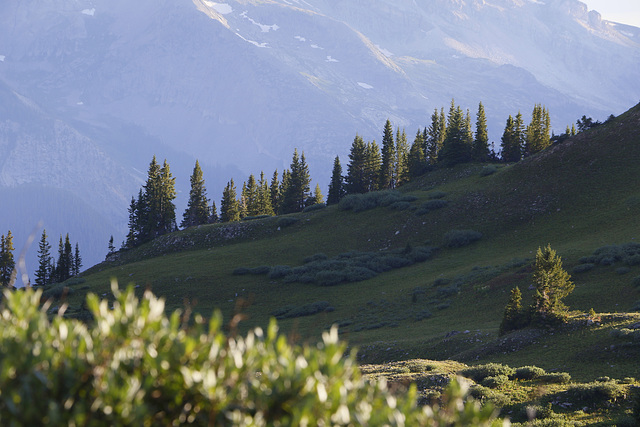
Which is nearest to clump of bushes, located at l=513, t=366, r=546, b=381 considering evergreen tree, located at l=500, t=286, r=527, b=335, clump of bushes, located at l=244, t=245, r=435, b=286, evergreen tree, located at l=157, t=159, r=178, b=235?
evergreen tree, located at l=500, t=286, r=527, b=335

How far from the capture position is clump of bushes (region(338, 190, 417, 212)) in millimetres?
81750

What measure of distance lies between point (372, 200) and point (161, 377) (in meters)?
78.7

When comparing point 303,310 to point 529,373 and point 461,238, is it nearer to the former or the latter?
point 461,238

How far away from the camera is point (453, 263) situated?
58125 millimetres

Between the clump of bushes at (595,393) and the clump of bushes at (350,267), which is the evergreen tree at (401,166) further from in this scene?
the clump of bushes at (595,393)

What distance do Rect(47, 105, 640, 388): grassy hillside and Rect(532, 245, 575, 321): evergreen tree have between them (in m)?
1.12

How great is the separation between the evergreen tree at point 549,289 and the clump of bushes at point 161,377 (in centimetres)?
2530

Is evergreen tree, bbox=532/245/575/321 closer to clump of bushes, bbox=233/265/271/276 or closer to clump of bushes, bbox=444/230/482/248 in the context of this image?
clump of bushes, bbox=444/230/482/248

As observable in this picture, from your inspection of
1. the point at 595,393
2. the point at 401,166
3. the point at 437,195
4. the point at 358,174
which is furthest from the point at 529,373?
the point at 401,166

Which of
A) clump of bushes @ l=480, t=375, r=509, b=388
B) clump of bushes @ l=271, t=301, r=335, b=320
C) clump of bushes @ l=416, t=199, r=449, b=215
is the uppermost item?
clump of bushes @ l=416, t=199, r=449, b=215

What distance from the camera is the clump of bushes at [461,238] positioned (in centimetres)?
6331

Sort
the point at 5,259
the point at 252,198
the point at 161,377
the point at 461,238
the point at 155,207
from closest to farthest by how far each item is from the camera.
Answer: the point at 161,377
the point at 461,238
the point at 5,259
the point at 155,207
the point at 252,198

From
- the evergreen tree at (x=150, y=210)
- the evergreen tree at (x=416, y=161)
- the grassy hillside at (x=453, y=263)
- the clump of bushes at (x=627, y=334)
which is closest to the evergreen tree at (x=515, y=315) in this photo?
the grassy hillside at (x=453, y=263)

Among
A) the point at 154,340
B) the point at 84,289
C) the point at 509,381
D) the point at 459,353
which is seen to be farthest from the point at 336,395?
the point at 84,289
